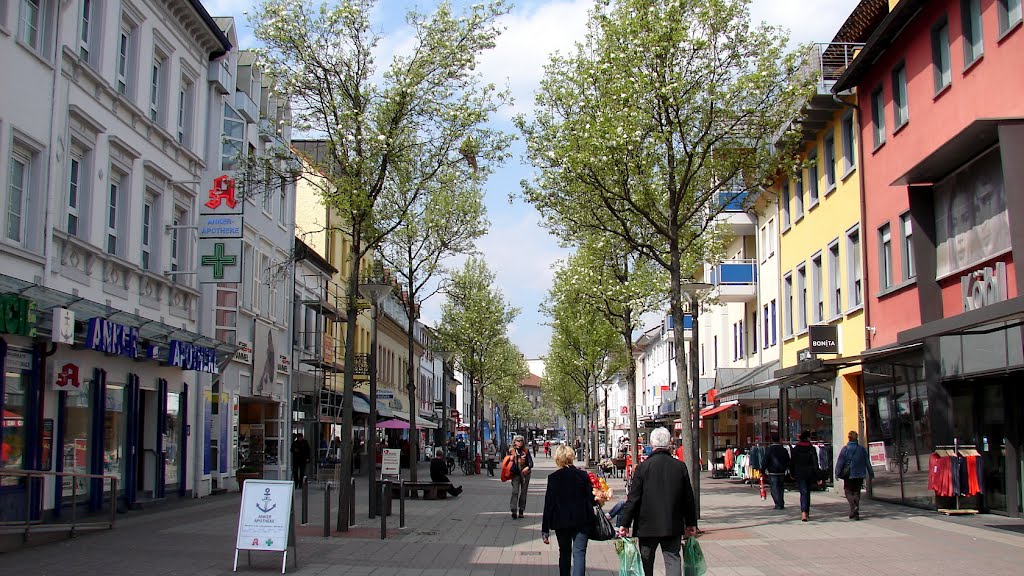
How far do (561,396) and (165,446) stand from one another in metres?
55.4

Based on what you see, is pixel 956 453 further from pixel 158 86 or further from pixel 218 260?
pixel 158 86

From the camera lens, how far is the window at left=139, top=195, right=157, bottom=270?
2164 centimetres

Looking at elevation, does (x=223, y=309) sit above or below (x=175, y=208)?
below

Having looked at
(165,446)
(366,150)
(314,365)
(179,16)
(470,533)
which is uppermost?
(179,16)

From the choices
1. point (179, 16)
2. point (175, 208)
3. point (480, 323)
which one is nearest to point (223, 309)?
point (175, 208)

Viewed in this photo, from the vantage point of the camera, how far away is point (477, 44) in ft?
58.6

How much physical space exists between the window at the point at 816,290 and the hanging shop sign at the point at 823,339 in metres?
2.43

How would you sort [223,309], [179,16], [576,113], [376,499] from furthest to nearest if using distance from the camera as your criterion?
[223,309], [179,16], [376,499], [576,113]

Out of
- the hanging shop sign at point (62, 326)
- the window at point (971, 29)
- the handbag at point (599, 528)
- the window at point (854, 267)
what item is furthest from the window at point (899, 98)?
the hanging shop sign at point (62, 326)

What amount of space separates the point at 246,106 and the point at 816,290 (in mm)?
17179

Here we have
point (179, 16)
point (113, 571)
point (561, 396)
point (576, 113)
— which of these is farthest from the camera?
point (561, 396)

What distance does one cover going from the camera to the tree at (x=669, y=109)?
17.5m

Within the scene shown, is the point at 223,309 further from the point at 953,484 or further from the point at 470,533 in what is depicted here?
the point at 953,484

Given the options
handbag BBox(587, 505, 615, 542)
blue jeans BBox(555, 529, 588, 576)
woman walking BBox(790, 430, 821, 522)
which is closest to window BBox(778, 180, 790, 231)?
woman walking BBox(790, 430, 821, 522)
